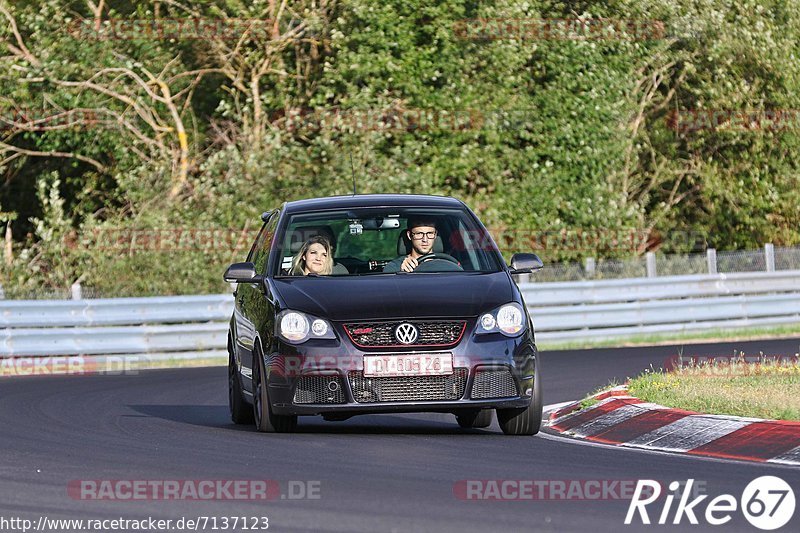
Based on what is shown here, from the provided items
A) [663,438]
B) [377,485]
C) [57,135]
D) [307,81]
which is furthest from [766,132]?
[377,485]

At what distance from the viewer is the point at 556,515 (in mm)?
7469

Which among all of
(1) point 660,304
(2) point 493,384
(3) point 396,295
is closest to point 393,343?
(3) point 396,295

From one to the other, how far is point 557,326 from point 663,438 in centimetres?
1432

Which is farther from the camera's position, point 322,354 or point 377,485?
point 322,354

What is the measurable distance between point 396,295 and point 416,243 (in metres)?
1.26

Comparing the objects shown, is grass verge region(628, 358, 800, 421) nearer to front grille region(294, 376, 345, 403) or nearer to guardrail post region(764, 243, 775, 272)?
front grille region(294, 376, 345, 403)

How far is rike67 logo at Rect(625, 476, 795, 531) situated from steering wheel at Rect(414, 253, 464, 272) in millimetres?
3931

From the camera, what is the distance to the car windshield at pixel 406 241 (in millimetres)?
12102

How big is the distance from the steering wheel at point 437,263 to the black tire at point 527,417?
3.81ft

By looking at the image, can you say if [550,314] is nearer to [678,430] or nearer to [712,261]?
[712,261]

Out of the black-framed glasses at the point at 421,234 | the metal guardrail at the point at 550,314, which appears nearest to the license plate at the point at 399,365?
the black-framed glasses at the point at 421,234

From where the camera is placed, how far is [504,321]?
11.1 m

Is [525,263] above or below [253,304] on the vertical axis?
above

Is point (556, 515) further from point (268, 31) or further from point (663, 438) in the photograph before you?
point (268, 31)
